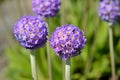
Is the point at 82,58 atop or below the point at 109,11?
below

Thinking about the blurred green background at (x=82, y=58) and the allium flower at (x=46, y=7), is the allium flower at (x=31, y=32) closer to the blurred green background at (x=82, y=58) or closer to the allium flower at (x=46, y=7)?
the allium flower at (x=46, y=7)

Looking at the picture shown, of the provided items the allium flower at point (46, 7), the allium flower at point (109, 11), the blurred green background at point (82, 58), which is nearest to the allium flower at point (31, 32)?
the allium flower at point (46, 7)

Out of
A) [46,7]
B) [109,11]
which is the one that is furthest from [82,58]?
[46,7]

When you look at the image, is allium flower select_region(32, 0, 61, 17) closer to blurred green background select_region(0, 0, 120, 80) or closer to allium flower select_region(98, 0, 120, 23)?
allium flower select_region(98, 0, 120, 23)

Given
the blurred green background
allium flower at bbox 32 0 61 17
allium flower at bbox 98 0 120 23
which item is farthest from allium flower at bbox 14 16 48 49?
the blurred green background

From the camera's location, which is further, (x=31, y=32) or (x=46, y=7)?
(x=46, y=7)

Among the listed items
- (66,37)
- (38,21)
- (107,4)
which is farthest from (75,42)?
(107,4)

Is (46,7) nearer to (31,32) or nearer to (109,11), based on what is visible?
(109,11)
